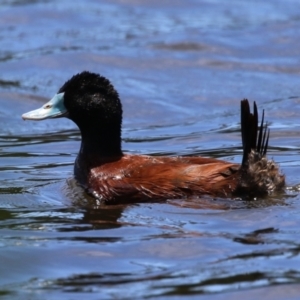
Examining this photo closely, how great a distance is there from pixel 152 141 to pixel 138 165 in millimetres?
3425

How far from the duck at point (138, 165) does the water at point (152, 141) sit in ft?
0.41

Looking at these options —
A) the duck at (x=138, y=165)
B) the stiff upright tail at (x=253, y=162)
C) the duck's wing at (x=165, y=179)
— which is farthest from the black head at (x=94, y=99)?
the stiff upright tail at (x=253, y=162)

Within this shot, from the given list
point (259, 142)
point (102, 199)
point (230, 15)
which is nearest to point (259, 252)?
point (259, 142)

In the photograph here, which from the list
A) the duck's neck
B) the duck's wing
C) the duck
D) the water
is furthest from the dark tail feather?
the duck's neck

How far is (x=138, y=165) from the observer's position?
8922mm

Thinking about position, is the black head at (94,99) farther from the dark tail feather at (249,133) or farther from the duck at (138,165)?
the dark tail feather at (249,133)

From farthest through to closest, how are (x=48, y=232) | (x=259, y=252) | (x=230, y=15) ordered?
1. (x=230, y=15)
2. (x=48, y=232)
3. (x=259, y=252)

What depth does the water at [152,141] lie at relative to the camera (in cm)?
696

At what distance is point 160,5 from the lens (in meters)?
21.2

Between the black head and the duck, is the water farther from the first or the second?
the black head

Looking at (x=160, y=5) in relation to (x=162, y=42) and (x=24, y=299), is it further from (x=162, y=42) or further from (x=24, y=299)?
(x=24, y=299)

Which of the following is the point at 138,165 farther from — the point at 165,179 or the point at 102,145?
the point at 102,145

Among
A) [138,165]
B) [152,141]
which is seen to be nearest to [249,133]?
[138,165]

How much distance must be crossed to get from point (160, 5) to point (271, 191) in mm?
13094
